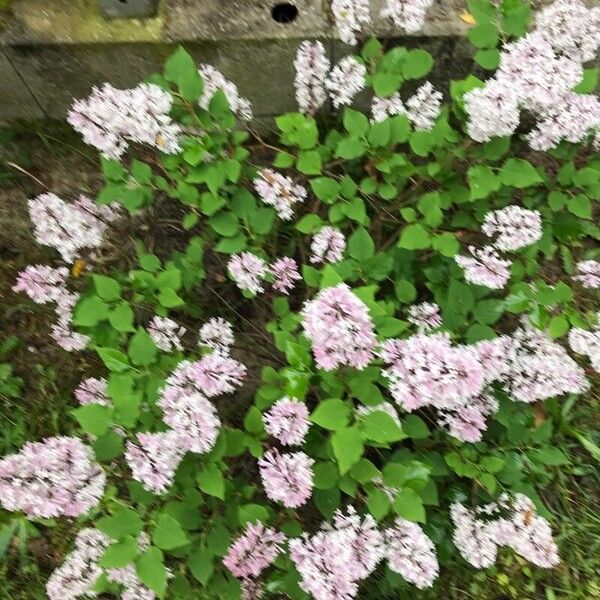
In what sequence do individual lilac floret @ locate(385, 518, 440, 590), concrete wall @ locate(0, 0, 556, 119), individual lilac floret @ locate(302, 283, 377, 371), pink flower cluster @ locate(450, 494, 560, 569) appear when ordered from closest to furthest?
individual lilac floret @ locate(302, 283, 377, 371) < individual lilac floret @ locate(385, 518, 440, 590) < pink flower cluster @ locate(450, 494, 560, 569) < concrete wall @ locate(0, 0, 556, 119)

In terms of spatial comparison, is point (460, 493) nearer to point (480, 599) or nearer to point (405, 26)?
point (480, 599)

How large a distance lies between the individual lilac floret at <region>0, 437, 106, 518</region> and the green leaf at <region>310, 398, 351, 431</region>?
28.0 inches

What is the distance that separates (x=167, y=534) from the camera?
178 cm

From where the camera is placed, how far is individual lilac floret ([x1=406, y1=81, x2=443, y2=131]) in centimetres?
216

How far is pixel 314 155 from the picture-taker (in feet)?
7.08

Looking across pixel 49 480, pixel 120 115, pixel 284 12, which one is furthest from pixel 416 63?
pixel 49 480

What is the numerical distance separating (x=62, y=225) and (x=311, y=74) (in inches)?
41.2

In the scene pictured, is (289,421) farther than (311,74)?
No

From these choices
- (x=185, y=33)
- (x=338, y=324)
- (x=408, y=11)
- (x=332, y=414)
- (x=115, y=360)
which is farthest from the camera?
(x=185, y=33)

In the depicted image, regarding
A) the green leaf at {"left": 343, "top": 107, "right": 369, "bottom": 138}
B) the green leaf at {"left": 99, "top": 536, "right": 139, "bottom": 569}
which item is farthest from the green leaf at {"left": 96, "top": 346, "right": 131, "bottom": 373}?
the green leaf at {"left": 343, "top": 107, "right": 369, "bottom": 138}

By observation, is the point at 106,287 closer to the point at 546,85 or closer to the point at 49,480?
the point at 49,480

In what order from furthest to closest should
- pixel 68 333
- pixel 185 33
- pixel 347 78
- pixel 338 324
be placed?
pixel 68 333
pixel 185 33
pixel 347 78
pixel 338 324

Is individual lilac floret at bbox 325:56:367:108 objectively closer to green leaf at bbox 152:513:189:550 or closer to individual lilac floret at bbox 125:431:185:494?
individual lilac floret at bbox 125:431:185:494

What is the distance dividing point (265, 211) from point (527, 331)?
1036 millimetres
